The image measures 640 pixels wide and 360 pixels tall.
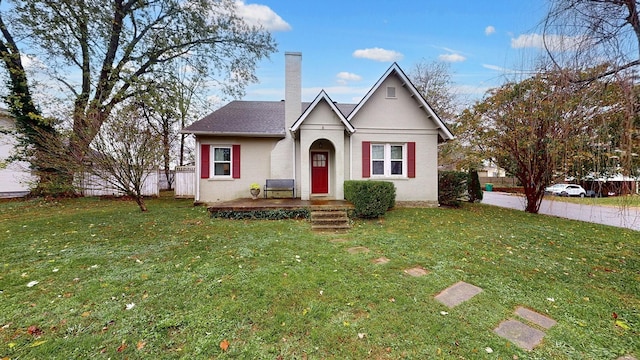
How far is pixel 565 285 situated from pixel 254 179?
1067cm

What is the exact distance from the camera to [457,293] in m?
3.85

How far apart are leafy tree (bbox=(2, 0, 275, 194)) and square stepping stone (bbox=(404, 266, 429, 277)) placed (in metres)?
13.5

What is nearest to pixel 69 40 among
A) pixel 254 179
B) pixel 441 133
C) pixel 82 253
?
pixel 254 179

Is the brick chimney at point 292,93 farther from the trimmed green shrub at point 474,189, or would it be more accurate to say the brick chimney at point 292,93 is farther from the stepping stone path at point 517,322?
the trimmed green shrub at point 474,189

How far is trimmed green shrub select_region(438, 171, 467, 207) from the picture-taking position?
12.4 m

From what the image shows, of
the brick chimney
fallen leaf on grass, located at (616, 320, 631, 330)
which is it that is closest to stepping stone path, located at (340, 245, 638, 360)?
fallen leaf on grass, located at (616, 320, 631, 330)

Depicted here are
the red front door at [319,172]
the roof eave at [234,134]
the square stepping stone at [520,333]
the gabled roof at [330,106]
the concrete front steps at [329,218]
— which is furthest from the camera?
the red front door at [319,172]

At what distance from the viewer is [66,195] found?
13594mm

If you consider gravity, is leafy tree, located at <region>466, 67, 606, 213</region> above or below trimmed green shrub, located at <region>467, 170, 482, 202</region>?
above

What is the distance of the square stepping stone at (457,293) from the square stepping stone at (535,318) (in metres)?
0.55

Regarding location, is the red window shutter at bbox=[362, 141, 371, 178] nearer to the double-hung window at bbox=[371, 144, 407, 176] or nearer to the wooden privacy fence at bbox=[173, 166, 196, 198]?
the double-hung window at bbox=[371, 144, 407, 176]

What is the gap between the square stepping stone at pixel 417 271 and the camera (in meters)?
4.48

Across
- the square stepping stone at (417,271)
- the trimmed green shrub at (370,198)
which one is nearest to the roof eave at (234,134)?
the trimmed green shrub at (370,198)

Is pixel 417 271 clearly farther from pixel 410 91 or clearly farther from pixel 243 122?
pixel 243 122
